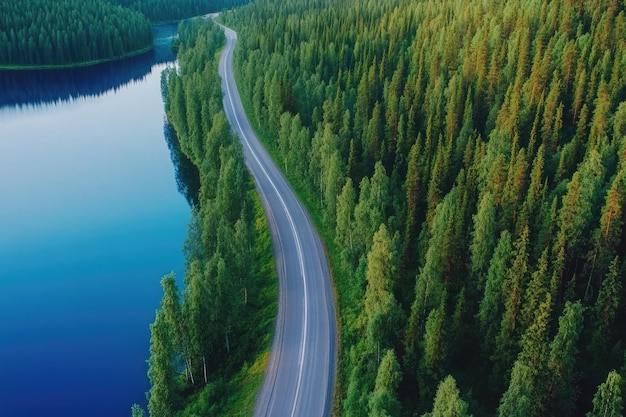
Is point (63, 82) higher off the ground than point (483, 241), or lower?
higher

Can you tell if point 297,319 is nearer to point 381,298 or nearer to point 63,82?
point 381,298

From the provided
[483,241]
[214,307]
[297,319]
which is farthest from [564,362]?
[214,307]

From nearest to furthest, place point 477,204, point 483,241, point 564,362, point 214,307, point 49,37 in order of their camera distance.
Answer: point 564,362
point 214,307
point 483,241
point 477,204
point 49,37

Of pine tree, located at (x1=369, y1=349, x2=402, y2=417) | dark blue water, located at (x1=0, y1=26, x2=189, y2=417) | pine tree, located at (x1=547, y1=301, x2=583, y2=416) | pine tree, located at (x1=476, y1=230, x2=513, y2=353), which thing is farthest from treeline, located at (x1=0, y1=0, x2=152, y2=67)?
pine tree, located at (x1=547, y1=301, x2=583, y2=416)

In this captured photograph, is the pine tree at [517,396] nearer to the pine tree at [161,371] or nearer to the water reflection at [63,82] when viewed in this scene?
the pine tree at [161,371]

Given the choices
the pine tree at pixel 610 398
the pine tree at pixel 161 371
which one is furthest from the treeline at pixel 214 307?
the pine tree at pixel 610 398

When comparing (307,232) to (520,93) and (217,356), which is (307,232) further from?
(520,93)

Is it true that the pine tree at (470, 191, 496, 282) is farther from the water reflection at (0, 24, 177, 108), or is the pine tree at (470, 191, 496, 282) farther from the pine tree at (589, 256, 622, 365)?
the water reflection at (0, 24, 177, 108)
